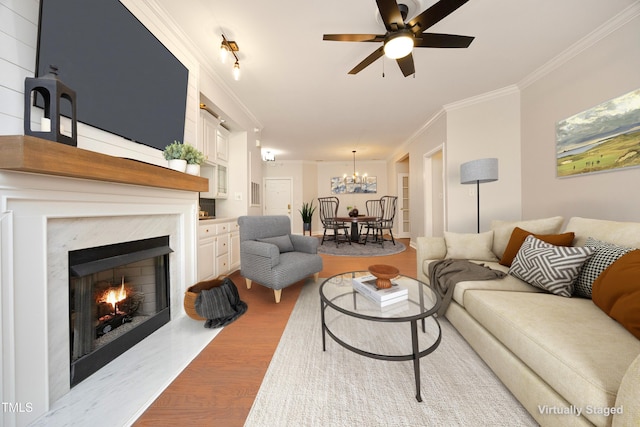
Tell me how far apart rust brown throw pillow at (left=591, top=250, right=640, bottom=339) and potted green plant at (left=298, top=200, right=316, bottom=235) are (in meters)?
5.65

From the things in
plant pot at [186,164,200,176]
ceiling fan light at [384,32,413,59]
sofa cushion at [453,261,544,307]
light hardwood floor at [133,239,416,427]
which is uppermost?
ceiling fan light at [384,32,413,59]

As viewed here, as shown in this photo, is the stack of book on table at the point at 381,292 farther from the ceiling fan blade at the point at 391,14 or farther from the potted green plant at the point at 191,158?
the ceiling fan blade at the point at 391,14

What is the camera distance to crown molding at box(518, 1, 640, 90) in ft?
5.94

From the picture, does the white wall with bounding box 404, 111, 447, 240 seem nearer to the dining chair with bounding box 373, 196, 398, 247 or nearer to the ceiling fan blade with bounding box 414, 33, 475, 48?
the dining chair with bounding box 373, 196, 398, 247

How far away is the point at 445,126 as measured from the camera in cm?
351

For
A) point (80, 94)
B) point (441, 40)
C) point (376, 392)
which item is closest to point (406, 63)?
point (441, 40)

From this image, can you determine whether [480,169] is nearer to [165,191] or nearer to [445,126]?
[445,126]

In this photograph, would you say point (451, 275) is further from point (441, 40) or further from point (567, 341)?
point (441, 40)

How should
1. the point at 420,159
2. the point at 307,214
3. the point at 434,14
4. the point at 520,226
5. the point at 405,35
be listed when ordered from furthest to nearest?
the point at 307,214 < the point at 420,159 < the point at 520,226 < the point at 405,35 < the point at 434,14

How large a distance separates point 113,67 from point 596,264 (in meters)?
3.24

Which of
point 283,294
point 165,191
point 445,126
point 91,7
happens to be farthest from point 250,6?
point 445,126

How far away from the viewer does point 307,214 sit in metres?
6.56

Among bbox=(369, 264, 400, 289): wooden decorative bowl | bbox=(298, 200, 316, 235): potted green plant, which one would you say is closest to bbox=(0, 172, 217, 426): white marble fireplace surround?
bbox=(369, 264, 400, 289): wooden decorative bowl

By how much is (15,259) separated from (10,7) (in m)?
1.18
